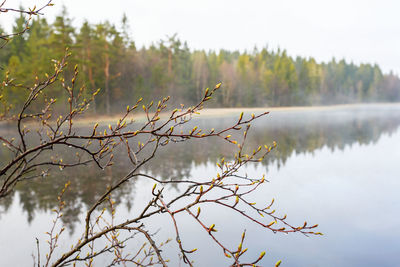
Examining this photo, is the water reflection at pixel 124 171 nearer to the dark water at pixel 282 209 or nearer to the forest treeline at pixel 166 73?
the dark water at pixel 282 209

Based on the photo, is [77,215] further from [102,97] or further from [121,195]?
[102,97]

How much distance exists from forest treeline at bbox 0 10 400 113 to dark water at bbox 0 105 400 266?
357 cm

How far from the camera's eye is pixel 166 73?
4888 centimetres

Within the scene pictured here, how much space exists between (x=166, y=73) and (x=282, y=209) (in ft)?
136

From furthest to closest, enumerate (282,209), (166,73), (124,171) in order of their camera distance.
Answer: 1. (166,73)
2. (124,171)
3. (282,209)

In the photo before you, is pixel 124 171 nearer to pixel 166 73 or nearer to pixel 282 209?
pixel 282 209

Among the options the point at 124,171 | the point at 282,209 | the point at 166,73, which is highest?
the point at 166,73

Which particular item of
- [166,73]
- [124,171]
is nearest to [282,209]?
[124,171]

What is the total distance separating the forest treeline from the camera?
30.6 meters

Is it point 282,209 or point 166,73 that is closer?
point 282,209

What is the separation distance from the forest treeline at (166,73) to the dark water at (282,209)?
3565mm

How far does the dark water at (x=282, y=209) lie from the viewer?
734 centimetres

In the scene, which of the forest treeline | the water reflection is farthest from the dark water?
the forest treeline

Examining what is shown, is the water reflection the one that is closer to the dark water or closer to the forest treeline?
the dark water
